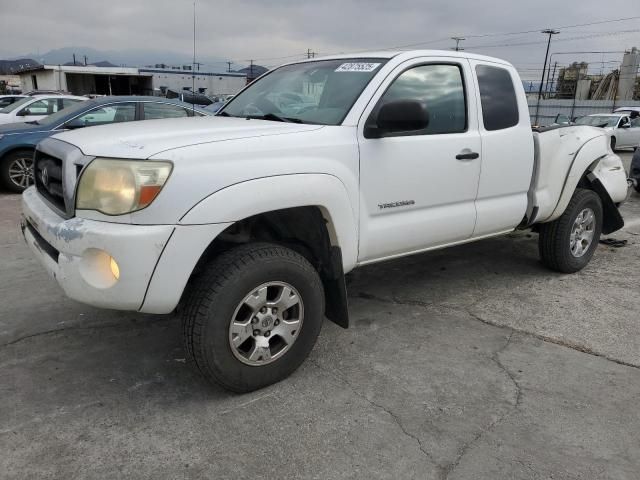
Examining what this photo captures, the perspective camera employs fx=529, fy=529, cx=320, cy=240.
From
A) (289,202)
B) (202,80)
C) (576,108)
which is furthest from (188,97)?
(202,80)

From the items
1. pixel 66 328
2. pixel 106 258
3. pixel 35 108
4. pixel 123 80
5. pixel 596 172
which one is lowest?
pixel 66 328

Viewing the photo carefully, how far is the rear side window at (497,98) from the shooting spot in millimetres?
3904

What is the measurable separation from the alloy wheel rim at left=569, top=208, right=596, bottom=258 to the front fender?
2.75 meters

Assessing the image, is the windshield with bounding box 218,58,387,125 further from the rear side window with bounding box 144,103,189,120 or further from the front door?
the rear side window with bounding box 144,103,189,120

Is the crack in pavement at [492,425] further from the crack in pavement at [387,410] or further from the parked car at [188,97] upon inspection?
the parked car at [188,97]

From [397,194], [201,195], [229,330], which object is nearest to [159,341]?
[229,330]

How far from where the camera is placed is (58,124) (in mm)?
8289

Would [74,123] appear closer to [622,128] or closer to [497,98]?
[497,98]

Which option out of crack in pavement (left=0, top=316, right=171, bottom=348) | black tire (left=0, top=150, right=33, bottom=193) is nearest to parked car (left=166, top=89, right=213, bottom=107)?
black tire (left=0, top=150, right=33, bottom=193)

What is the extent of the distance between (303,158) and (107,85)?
47.5 m

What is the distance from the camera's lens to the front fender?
8.16ft

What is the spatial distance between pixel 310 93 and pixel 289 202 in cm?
113

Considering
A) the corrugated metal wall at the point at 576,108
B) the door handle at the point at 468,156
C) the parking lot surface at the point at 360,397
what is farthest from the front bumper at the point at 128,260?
the corrugated metal wall at the point at 576,108

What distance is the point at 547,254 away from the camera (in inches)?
193
